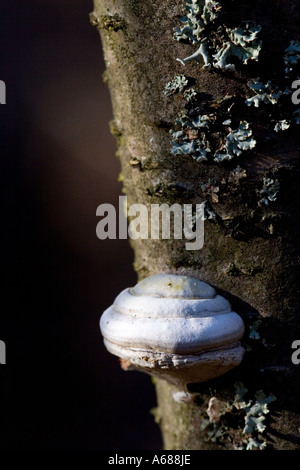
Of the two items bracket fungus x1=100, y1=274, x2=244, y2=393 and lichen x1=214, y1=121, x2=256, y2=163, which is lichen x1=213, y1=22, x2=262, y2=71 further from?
bracket fungus x1=100, y1=274, x2=244, y2=393

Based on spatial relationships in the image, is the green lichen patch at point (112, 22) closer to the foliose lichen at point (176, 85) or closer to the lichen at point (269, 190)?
the foliose lichen at point (176, 85)

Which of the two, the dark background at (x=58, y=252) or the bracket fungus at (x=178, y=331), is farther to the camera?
the dark background at (x=58, y=252)

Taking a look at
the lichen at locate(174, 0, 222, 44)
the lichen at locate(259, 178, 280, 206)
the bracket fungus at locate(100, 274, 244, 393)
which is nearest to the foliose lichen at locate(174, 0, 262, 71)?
the lichen at locate(174, 0, 222, 44)

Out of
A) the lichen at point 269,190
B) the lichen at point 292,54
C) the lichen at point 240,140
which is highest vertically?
the lichen at point 292,54

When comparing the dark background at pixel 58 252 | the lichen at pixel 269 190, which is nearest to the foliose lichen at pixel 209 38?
the lichen at pixel 269 190
